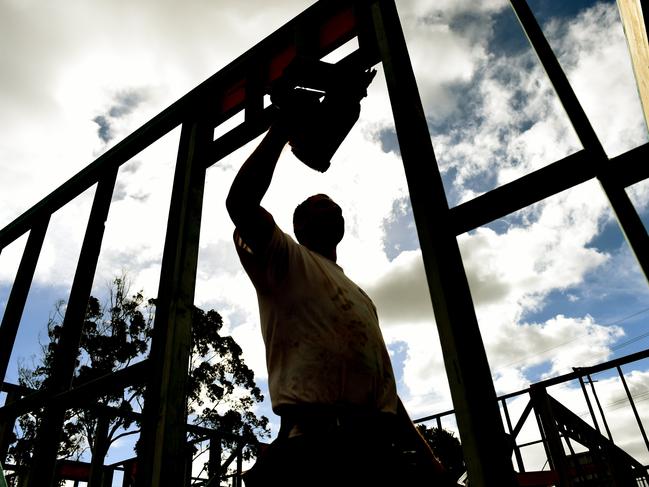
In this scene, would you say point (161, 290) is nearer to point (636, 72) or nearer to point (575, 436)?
point (636, 72)

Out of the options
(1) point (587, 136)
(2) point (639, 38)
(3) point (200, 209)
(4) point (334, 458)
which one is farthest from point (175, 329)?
(2) point (639, 38)

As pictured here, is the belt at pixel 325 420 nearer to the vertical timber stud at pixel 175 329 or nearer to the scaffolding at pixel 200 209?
the scaffolding at pixel 200 209

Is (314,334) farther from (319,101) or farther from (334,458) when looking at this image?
(319,101)

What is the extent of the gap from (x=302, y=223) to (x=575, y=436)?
4691 millimetres

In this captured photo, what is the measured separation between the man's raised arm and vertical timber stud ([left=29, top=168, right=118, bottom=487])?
1390 mm

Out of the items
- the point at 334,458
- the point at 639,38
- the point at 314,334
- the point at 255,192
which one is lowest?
the point at 334,458

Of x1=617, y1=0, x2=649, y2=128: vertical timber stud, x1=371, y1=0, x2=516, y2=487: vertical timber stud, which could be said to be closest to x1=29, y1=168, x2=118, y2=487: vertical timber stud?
x1=371, y1=0, x2=516, y2=487: vertical timber stud

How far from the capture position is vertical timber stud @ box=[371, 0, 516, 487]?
0.95 metres

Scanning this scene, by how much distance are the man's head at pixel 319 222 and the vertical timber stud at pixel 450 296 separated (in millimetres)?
588

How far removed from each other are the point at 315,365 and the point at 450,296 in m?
0.49

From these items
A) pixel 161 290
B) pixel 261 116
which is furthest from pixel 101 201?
pixel 261 116

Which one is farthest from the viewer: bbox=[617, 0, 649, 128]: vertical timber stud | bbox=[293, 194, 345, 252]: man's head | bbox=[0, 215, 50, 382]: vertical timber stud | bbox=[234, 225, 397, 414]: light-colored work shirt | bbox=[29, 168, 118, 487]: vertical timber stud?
bbox=[0, 215, 50, 382]: vertical timber stud

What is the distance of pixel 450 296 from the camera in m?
1.12

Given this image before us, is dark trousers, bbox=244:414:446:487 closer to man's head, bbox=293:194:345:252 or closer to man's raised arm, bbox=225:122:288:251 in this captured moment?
man's raised arm, bbox=225:122:288:251
